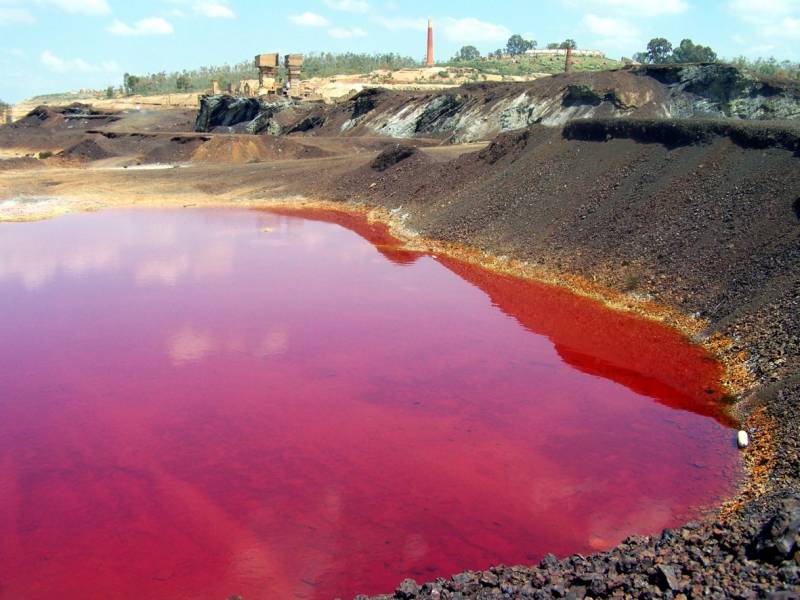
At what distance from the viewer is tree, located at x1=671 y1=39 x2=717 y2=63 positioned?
274 feet

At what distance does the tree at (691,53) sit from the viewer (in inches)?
3290

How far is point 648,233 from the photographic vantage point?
19.6m

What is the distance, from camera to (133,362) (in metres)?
14.6

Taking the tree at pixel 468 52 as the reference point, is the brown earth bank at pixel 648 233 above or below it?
below

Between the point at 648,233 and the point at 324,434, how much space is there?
40.3 feet

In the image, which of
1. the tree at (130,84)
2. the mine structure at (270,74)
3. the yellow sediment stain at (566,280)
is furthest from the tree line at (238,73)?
the yellow sediment stain at (566,280)

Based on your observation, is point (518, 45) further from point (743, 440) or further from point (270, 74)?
point (743, 440)

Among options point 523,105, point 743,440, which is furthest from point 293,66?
point 743,440

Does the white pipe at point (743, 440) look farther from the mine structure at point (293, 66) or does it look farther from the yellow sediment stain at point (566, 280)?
the mine structure at point (293, 66)

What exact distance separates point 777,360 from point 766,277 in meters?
3.30

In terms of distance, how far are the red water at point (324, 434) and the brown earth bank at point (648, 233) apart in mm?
1061

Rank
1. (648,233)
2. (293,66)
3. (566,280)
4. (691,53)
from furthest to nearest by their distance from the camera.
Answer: (691,53) < (293,66) < (566,280) < (648,233)

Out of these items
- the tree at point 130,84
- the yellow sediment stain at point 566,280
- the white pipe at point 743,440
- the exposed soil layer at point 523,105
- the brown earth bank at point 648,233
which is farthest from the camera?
the tree at point 130,84

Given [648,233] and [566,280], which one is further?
[566,280]
